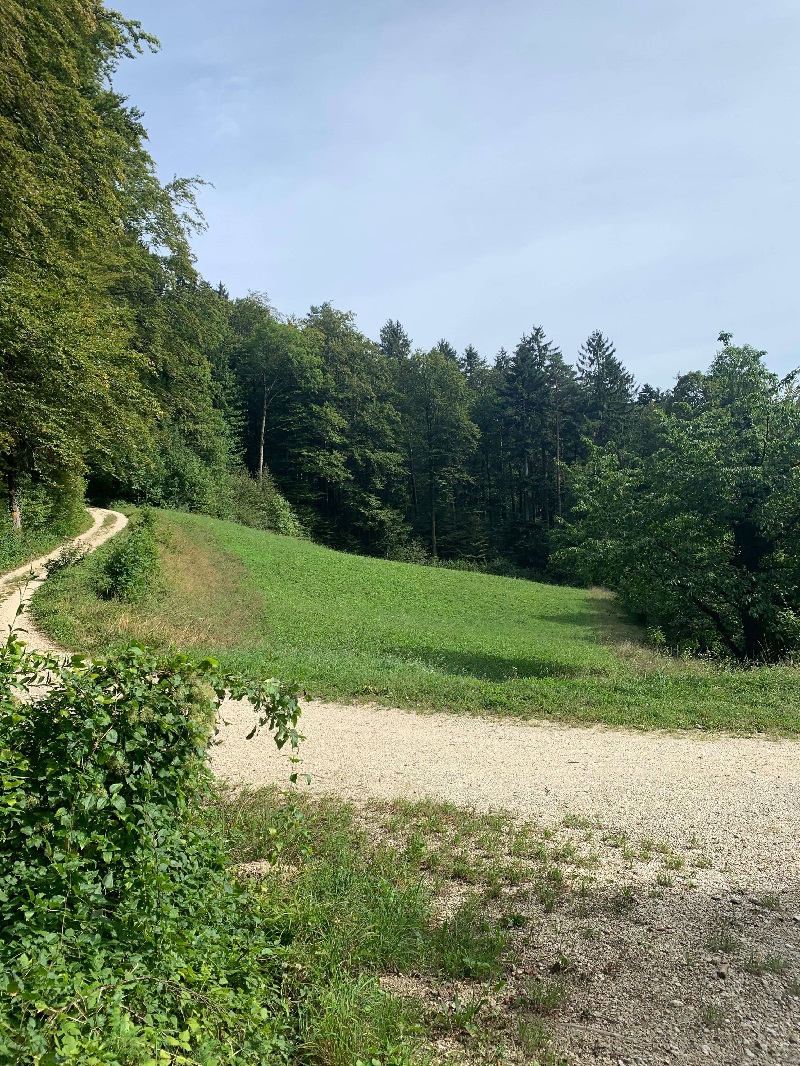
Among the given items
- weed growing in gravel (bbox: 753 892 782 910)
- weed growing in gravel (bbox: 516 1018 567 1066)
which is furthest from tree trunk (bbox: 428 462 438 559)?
weed growing in gravel (bbox: 516 1018 567 1066)

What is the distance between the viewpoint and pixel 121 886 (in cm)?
318

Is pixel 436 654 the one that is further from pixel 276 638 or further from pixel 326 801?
pixel 326 801

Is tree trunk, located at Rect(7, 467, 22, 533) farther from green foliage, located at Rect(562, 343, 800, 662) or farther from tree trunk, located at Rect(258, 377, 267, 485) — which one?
tree trunk, located at Rect(258, 377, 267, 485)

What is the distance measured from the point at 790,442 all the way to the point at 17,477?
22997mm

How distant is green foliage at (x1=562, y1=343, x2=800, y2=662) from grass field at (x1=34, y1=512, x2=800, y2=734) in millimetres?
1839

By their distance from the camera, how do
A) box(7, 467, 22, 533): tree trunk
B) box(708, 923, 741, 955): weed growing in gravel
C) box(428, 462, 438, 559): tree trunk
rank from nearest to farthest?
box(708, 923, 741, 955): weed growing in gravel → box(7, 467, 22, 533): tree trunk → box(428, 462, 438, 559): tree trunk

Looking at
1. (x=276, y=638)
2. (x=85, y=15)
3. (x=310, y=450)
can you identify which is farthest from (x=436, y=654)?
(x=310, y=450)

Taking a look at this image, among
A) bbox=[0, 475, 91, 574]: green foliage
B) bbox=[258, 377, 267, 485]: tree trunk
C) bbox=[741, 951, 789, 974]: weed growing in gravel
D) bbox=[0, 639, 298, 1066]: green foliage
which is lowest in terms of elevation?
bbox=[741, 951, 789, 974]: weed growing in gravel

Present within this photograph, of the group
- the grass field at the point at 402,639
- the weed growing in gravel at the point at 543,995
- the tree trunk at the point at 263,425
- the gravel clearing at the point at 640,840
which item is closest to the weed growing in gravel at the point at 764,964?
the gravel clearing at the point at 640,840

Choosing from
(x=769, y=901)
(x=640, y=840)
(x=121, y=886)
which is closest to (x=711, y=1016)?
(x=769, y=901)

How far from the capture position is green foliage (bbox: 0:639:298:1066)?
258 cm

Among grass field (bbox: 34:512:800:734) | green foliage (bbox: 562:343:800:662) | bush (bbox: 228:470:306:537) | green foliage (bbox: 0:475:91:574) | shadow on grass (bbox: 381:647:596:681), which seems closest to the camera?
grass field (bbox: 34:512:800:734)

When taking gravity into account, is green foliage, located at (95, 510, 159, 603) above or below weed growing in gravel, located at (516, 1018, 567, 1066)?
above

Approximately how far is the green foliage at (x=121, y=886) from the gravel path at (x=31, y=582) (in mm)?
2171
